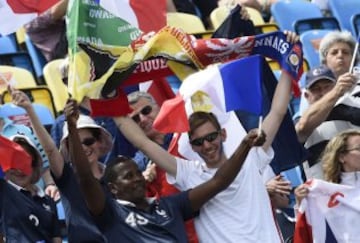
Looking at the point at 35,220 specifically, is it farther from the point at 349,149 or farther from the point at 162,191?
the point at 349,149

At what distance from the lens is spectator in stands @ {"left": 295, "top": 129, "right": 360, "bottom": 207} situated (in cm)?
669

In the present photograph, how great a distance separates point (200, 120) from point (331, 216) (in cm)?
93

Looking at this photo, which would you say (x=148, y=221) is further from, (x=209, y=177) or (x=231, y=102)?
(x=231, y=102)

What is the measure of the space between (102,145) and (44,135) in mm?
423

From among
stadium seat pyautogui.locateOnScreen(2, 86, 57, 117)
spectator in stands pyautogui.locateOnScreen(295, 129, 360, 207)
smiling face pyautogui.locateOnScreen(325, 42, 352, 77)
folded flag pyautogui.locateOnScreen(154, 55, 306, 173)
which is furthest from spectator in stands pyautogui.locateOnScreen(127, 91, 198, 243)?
stadium seat pyautogui.locateOnScreen(2, 86, 57, 117)

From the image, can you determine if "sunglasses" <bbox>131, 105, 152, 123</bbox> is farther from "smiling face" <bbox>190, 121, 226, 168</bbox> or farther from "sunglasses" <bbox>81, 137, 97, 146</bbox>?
"smiling face" <bbox>190, 121, 226, 168</bbox>

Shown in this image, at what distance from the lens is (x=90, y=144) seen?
6.36 metres

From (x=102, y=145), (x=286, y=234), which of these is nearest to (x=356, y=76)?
(x=286, y=234)

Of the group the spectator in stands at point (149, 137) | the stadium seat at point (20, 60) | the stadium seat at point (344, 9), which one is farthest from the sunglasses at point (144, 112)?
the stadium seat at point (344, 9)

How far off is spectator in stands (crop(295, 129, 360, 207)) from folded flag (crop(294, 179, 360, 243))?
0.06 m

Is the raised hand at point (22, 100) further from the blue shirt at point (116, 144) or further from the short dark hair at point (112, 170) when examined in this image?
the blue shirt at point (116, 144)

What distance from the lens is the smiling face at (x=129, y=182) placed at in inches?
239

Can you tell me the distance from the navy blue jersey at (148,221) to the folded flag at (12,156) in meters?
0.58

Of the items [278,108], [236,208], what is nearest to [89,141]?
[236,208]
